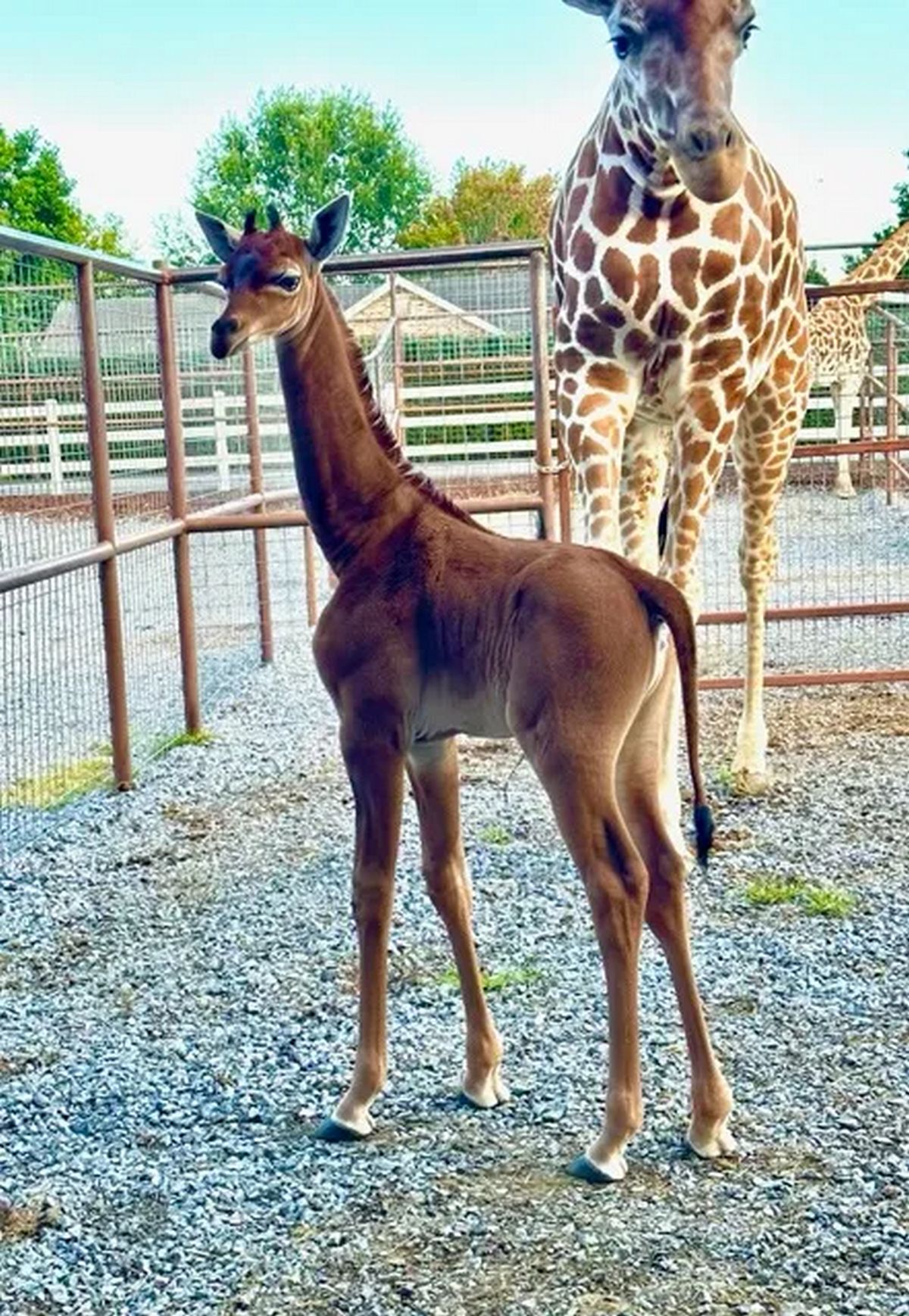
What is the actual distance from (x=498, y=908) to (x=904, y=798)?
1742 mm

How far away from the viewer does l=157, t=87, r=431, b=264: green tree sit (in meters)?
42.5

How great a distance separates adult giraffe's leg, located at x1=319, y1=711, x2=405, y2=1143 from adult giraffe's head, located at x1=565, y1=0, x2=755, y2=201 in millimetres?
1806

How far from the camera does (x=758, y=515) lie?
18.5ft

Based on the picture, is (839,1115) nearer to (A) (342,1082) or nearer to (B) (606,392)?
(A) (342,1082)

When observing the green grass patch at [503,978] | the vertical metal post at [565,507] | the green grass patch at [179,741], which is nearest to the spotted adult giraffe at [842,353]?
the vertical metal post at [565,507]

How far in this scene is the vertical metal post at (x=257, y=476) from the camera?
749 centimetres

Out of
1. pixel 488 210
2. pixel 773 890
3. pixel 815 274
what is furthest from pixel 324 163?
pixel 773 890

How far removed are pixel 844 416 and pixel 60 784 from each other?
10075 mm

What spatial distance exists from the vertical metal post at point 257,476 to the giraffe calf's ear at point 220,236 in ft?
12.9

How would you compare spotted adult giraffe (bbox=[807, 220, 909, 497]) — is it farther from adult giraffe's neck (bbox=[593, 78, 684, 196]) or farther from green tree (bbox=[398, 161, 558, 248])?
green tree (bbox=[398, 161, 558, 248])

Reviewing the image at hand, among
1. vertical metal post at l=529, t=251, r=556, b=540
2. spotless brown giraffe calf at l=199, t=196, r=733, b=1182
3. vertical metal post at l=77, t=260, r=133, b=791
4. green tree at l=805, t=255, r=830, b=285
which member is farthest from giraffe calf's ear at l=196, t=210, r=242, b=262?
green tree at l=805, t=255, r=830, b=285

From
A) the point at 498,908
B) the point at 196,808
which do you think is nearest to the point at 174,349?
the point at 196,808

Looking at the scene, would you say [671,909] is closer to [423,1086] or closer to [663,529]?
[423,1086]

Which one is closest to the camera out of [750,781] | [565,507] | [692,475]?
[692,475]
